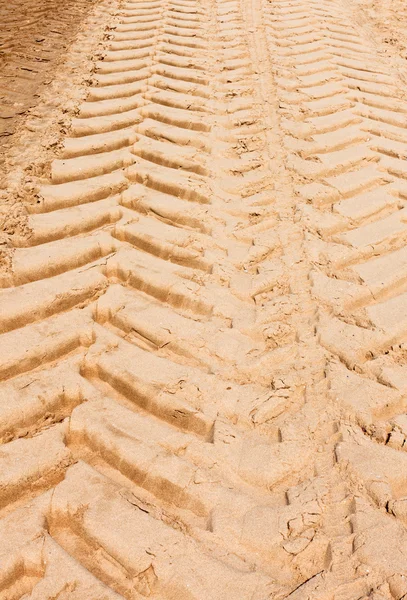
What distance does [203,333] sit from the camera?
6.36 ft

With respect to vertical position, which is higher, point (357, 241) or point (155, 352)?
point (357, 241)

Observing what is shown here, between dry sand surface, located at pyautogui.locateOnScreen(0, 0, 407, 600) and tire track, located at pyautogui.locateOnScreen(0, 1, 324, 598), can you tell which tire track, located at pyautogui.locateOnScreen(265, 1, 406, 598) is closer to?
dry sand surface, located at pyautogui.locateOnScreen(0, 0, 407, 600)

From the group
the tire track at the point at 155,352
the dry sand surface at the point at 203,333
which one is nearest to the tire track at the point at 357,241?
the dry sand surface at the point at 203,333

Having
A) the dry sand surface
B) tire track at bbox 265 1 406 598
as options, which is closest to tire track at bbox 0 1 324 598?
the dry sand surface

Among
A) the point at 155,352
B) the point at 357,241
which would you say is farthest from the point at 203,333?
the point at 357,241

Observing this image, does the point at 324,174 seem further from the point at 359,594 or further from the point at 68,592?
the point at 68,592

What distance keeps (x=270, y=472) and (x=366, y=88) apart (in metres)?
2.98

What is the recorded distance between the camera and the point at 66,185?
2637 millimetres

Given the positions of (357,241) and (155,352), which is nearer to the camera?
(155,352)

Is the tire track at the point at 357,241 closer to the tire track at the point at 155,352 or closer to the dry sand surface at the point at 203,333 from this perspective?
the dry sand surface at the point at 203,333

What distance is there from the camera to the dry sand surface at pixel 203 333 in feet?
4.39

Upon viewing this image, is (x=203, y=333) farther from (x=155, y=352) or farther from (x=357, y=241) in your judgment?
(x=357, y=241)

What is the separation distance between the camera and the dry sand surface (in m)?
1.34

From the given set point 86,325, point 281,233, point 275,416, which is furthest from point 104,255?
point 275,416
